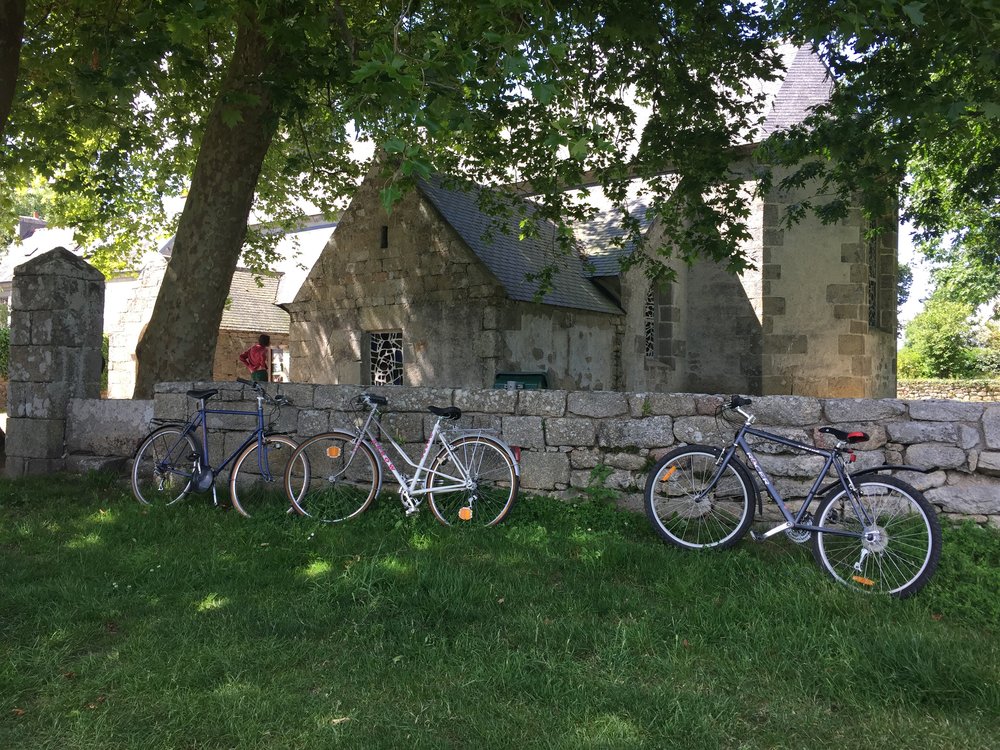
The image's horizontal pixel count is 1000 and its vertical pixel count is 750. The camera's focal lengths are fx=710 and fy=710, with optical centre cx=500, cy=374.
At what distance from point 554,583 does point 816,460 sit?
224cm

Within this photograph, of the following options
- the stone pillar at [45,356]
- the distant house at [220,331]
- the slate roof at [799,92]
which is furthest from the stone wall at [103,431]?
the distant house at [220,331]

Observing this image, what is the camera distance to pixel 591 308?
42.9 ft

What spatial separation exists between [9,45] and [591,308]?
30.2 feet

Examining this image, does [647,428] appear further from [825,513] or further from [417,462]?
[417,462]

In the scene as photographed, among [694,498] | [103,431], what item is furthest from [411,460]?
[103,431]

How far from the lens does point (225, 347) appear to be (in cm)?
2202

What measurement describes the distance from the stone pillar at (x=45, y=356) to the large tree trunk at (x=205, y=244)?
80 cm

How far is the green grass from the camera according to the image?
271cm

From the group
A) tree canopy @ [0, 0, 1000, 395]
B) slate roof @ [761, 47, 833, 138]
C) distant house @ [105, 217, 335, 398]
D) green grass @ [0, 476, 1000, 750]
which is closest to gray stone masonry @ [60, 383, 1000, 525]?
green grass @ [0, 476, 1000, 750]

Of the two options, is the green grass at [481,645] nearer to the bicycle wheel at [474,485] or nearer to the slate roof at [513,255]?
the bicycle wheel at [474,485]

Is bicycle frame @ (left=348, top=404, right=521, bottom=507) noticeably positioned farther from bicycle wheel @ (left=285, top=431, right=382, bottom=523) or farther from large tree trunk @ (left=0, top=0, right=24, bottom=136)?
large tree trunk @ (left=0, top=0, right=24, bottom=136)

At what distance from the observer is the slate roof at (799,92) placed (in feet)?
49.2

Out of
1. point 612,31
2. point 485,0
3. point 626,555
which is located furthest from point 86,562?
point 612,31

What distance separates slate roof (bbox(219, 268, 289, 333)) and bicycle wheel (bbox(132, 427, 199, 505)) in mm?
15947
